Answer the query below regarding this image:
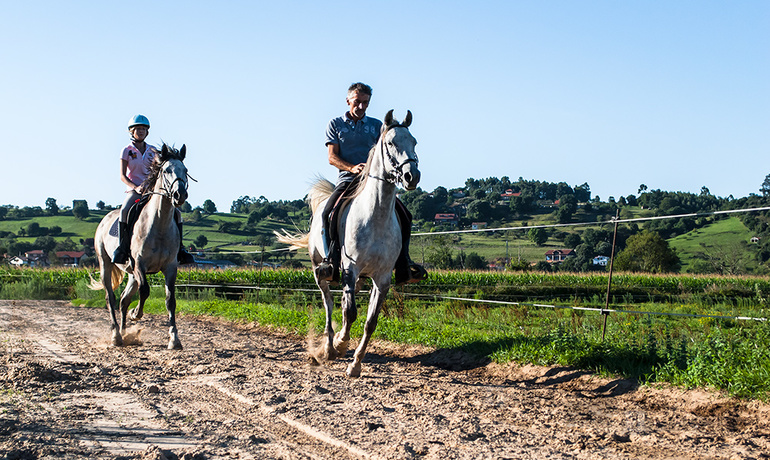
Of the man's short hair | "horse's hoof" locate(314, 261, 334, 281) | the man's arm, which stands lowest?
"horse's hoof" locate(314, 261, 334, 281)

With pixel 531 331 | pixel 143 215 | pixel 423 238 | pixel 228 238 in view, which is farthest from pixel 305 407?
pixel 228 238

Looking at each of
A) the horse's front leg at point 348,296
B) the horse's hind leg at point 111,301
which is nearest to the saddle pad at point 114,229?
the horse's hind leg at point 111,301

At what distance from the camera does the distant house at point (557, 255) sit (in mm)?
10742

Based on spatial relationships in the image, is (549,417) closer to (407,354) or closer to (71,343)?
(407,354)

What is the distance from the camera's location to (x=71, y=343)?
927 cm

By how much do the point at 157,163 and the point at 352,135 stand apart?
325 cm

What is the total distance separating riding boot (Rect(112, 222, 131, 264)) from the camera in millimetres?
9340

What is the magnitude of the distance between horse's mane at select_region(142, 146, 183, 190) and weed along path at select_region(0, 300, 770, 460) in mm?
2828

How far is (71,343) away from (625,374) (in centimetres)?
793

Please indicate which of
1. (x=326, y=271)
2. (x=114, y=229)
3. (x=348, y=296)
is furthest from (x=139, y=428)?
(x=114, y=229)

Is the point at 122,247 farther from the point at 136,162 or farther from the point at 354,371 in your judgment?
the point at 354,371

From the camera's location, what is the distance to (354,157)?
26.0 feet

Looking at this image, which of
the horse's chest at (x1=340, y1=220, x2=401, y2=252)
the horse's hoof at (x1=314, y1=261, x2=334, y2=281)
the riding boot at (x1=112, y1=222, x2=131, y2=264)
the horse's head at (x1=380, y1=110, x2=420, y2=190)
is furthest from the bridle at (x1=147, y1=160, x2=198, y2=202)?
the horse's head at (x1=380, y1=110, x2=420, y2=190)

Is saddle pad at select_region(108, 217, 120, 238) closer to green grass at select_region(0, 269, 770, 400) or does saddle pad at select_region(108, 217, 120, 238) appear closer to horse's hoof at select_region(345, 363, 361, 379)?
green grass at select_region(0, 269, 770, 400)
